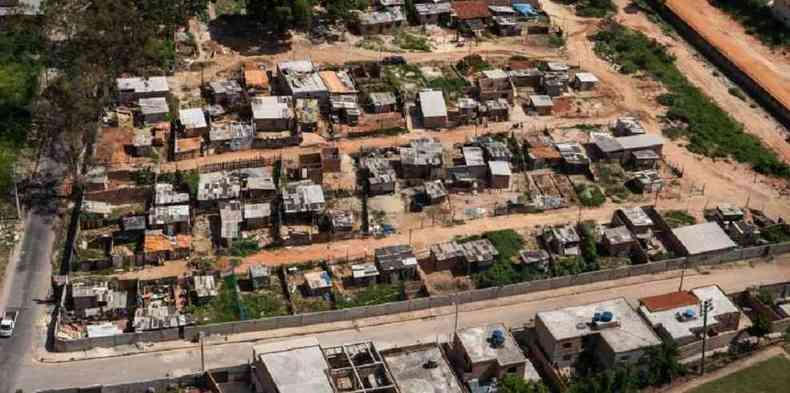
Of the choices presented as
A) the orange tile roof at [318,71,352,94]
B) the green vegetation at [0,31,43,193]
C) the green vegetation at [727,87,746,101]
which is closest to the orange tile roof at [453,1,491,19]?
the orange tile roof at [318,71,352,94]

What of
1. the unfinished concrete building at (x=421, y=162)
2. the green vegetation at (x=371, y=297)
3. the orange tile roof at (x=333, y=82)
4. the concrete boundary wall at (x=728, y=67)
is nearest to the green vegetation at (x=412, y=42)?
the orange tile roof at (x=333, y=82)

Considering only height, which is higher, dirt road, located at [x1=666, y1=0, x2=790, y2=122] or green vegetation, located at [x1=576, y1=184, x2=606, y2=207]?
dirt road, located at [x1=666, y1=0, x2=790, y2=122]

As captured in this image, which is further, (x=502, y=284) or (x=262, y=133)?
(x=262, y=133)

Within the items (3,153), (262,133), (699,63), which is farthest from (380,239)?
(699,63)

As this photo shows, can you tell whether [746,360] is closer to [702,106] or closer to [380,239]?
[380,239]

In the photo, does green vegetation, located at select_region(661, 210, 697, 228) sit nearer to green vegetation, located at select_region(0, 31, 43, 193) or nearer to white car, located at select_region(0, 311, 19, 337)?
white car, located at select_region(0, 311, 19, 337)

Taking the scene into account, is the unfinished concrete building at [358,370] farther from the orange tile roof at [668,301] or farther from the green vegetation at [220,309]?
the orange tile roof at [668,301]
